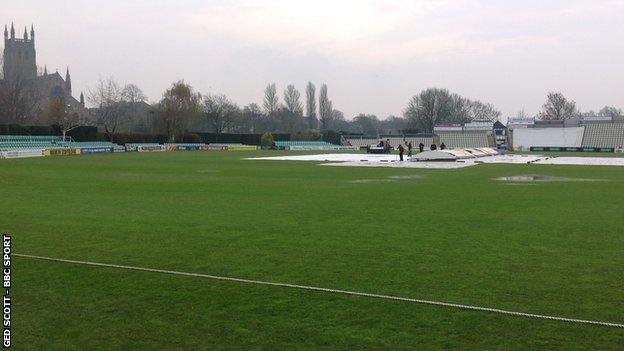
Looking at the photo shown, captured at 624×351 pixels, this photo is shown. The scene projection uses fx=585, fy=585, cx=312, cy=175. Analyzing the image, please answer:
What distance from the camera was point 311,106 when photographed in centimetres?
12500

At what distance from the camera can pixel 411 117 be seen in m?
124

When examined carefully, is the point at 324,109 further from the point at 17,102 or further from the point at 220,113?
the point at 17,102

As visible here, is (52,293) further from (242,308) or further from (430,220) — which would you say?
(430,220)

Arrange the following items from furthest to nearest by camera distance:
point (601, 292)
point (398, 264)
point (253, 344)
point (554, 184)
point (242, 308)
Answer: point (554, 184) → point (398, 264) → point (601, 292) → point (242, 308) → point (253, 344)

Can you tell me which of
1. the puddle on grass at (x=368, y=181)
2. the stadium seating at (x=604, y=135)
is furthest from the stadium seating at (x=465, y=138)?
the puddle on grass at (x=368, y=181)

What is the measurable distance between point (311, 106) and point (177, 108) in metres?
40.7

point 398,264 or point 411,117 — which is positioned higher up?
point 411,117

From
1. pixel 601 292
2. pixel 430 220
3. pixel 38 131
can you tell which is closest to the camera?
pixel 601 292

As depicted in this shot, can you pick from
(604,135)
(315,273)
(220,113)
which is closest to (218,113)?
(220,113)

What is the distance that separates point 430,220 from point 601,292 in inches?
235

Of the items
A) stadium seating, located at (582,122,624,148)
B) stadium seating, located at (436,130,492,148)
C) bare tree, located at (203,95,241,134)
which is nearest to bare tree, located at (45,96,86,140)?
bare tree, located at (203,95,241,134)

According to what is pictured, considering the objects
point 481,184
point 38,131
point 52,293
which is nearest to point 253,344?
point 52,293

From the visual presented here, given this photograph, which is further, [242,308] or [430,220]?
[430,220]

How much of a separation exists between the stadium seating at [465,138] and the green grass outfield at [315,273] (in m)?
75.2
